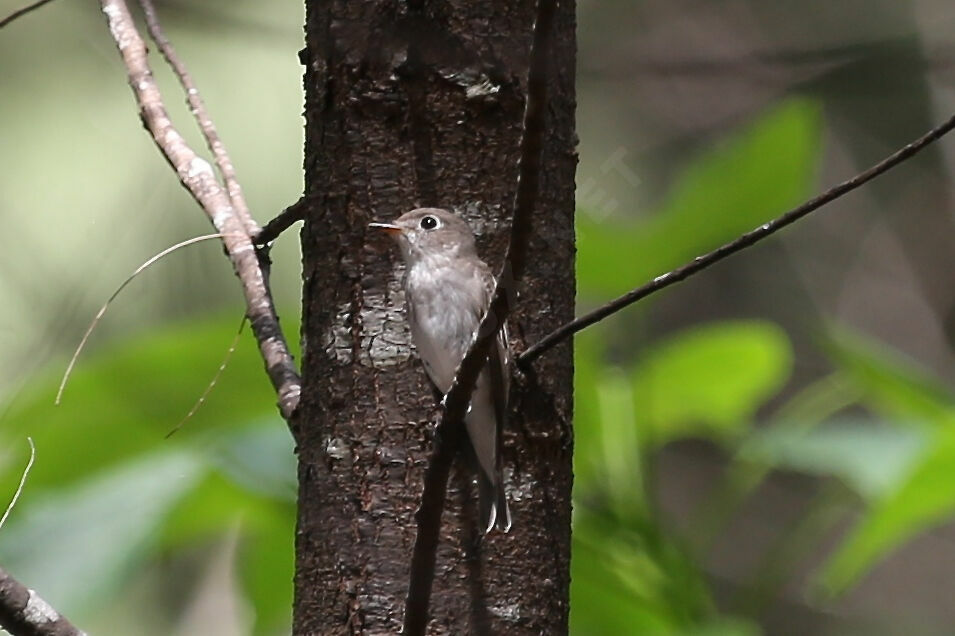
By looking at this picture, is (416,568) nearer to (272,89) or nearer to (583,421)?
(583,421)

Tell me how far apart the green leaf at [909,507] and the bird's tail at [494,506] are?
36.8 inches

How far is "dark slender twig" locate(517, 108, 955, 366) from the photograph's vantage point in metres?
1.20

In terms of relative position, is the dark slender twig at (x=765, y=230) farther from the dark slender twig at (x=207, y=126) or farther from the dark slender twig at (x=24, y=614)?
the dark slender twig at (x=207, y=126)

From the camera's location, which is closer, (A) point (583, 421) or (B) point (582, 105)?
(A) point (583, 421)

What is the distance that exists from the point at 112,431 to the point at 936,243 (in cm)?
426

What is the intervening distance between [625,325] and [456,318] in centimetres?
54

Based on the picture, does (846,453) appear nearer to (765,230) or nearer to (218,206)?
(218,206)

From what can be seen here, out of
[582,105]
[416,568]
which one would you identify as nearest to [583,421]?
[416,568]

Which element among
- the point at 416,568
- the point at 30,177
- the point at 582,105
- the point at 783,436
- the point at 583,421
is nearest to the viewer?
the point at 416,568

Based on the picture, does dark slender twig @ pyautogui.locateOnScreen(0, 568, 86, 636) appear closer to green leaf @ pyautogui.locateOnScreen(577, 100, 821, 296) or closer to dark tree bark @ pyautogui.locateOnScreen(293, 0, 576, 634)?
dark tree bark @ pyautogui.locateOnScreen(293, 0, 576, 634)

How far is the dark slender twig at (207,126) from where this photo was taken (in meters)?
2.07

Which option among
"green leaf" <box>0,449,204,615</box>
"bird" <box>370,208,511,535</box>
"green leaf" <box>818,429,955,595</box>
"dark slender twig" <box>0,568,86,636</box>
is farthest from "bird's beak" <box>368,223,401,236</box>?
"green leaf" <box>818,429,955,595</box>

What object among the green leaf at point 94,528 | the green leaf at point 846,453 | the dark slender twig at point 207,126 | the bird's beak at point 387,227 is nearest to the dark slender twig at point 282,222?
the dark slender twig at point 207,126

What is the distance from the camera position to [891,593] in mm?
6020
